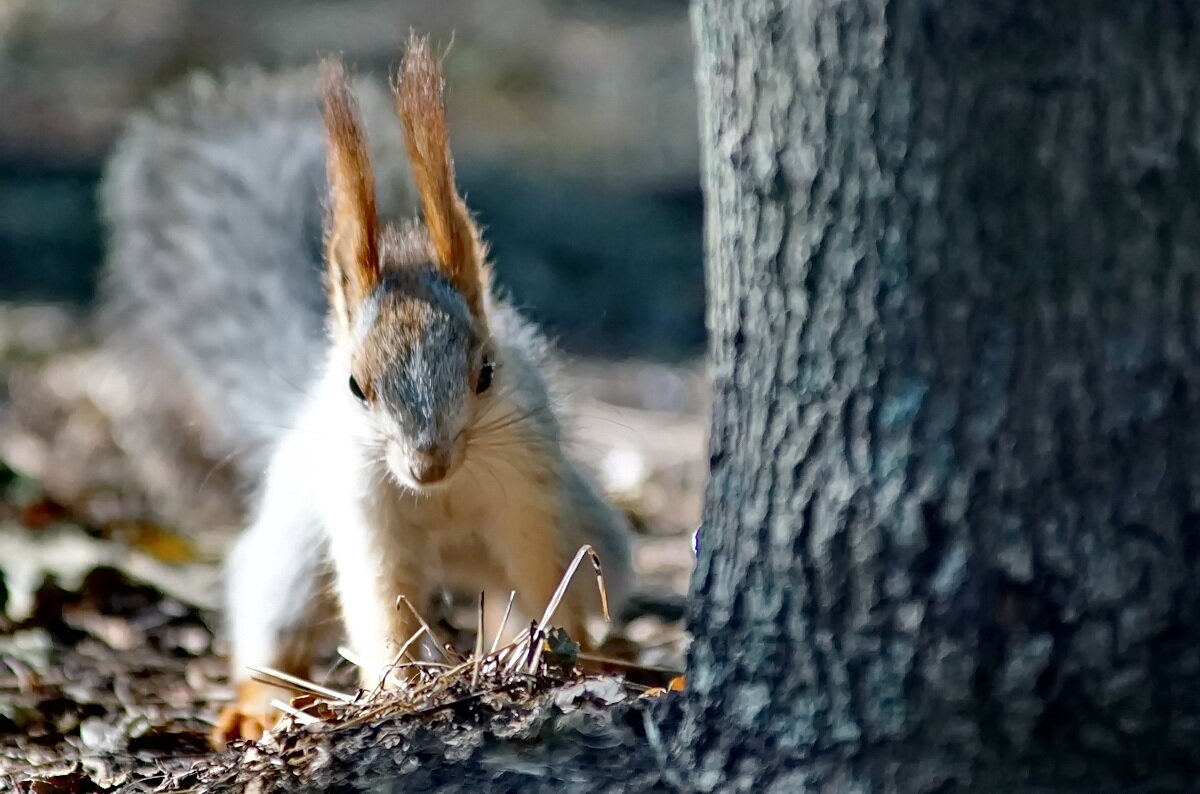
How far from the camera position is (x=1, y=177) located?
5457 mm

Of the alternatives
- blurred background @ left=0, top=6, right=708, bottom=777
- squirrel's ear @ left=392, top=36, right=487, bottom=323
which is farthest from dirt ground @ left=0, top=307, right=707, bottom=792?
squirrel's ear @ left=392, top=36, right=487, bottom=323

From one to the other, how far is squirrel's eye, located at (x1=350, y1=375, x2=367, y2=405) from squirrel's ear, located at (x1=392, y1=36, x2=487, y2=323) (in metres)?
0.19

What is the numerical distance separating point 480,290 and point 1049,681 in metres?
1.09

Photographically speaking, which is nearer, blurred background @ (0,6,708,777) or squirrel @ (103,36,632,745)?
squirrel @ (103,36,632,745)

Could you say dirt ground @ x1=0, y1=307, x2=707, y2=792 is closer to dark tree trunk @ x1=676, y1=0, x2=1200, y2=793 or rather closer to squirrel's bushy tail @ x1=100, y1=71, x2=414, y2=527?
squirrel's bushy tail @ x1=100, y1=71, x2=414, y2=527

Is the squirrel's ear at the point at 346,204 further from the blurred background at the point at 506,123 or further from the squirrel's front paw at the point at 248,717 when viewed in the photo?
the blurred background at the point at 506,123

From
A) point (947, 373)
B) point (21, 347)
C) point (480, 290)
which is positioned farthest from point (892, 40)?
point (21, 347)

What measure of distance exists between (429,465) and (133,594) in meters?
1.07

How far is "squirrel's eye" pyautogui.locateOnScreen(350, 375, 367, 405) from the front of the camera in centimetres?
201

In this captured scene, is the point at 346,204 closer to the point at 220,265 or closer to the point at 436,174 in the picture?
the point at 436,174

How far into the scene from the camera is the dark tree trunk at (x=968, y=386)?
1.19 m

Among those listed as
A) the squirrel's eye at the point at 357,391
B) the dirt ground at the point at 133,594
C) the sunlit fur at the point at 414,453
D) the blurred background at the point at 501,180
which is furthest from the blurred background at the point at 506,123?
the squirrel's eye at the point at 357,391

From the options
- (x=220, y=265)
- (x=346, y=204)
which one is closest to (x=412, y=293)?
(x=346, y=204)

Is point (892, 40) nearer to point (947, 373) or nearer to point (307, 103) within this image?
point (947, 373)
